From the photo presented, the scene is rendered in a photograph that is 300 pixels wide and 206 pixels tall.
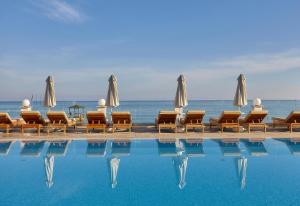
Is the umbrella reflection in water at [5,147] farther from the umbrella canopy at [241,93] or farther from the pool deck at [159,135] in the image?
the umbrella canopy at [241,93]

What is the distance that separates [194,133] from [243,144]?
7.41 feet

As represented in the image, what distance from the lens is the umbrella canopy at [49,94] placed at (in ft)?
40.5

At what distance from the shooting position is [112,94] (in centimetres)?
1246

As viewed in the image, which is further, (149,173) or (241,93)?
(241,93)

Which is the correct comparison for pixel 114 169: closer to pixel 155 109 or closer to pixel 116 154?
pixel 116 154

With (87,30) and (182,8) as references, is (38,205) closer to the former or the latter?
(182,8)

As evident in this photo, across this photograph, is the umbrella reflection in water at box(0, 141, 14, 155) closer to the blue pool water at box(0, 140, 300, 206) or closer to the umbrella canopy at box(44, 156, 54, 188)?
the blue pool water at box(0, 140, 300, 206)

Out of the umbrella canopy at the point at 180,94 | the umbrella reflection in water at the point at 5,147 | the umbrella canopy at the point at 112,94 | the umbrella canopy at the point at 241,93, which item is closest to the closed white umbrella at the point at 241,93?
the umbrella canopy at the point at 241,93

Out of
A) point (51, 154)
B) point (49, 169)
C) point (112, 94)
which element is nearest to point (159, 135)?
point (112, 94)

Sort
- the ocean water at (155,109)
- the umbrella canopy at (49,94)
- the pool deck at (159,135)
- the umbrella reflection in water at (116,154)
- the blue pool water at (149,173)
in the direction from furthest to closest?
the ocean water at (155,109) → the umbrella canopy at (49,94) → the pool deck at (159,135) → the umbrella reflection in water at (116,154) → the blue pool water at (149,173)

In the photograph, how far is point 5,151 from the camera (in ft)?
28.9

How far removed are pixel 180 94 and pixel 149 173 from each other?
6531mm

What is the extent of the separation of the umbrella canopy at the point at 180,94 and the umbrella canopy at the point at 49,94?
17.2ft

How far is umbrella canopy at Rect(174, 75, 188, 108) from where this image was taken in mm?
12531
